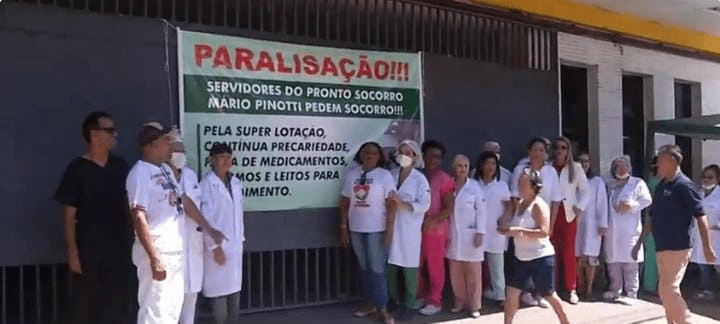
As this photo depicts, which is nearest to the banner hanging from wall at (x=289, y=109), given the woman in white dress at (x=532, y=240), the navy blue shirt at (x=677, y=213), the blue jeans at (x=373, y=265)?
the blue jeans at (x=373, y=265)

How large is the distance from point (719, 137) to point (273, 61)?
5.68 meters

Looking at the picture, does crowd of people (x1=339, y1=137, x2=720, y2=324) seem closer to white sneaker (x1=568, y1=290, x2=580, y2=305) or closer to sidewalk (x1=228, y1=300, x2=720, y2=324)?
white sneaker (x1=568, y1=290, x2=580, y2=305)

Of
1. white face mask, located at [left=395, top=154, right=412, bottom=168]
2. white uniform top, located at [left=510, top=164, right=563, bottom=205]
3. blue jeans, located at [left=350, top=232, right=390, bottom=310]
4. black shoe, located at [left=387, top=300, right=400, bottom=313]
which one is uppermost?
white face mask, located at [left=395, top=154, right=412, bottom=168]

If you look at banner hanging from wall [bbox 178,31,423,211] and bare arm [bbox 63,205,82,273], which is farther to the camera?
banner hanging from wall [bbox 178,31,423,211]

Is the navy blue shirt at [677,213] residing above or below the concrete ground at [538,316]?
above

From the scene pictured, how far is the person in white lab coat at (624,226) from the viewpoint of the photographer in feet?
29.3

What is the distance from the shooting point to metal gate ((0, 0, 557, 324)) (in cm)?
629

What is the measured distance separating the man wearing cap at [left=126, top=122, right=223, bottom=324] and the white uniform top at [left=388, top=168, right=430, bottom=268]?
96.6 inches

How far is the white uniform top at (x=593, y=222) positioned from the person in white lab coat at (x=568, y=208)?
23 cm

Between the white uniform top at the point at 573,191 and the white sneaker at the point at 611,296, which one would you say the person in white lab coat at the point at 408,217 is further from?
the white sneaker at the point at 611,296

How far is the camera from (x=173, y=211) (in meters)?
5.42

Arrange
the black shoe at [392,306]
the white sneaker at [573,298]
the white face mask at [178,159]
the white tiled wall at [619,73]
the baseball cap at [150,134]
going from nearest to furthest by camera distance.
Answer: the baseball cap at [150,134]
the white face mask at [178,159]
the black shoe at [392,306]
the white sneaker at [573,298]
the white tiled wall at [619,73]

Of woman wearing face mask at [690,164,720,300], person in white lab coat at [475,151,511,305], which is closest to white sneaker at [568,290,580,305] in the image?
person in white lab coat at [475,151,511,305]

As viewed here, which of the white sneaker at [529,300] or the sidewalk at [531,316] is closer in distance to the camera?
the sidewalk at [531,316]
